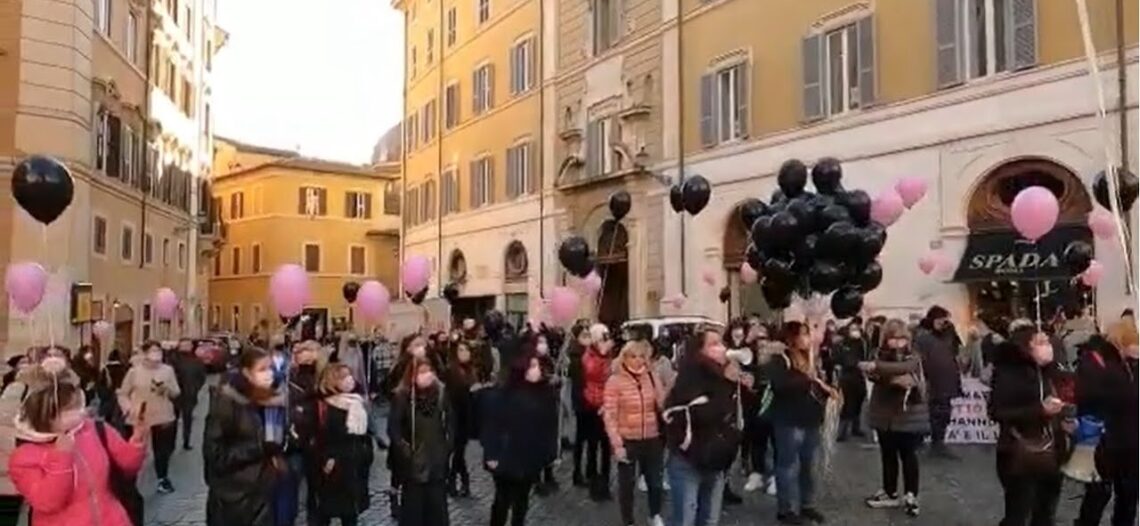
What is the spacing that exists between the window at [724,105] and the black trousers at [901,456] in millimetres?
14801

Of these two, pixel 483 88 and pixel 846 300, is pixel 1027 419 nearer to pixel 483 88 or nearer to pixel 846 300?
pixel 846 300

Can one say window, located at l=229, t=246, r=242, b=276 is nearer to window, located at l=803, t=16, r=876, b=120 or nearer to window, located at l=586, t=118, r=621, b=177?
window, located at l=586, t=118, r=621, b=177

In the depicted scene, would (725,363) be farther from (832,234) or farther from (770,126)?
(770,126)

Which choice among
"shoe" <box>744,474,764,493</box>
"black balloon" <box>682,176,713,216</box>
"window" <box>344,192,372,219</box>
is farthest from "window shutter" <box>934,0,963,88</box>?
"window" <box>344,192,372,219</box>

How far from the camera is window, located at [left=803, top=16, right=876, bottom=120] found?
69.3 feet

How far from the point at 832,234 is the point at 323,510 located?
633cm

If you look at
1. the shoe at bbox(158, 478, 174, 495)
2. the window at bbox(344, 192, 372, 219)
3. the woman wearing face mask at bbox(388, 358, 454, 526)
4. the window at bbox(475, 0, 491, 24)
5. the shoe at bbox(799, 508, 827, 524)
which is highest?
the window at bbox(475, 0, 491, 24)

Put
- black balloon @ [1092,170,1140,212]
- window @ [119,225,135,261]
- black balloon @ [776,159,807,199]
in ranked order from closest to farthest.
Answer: black balloon @ [776,159,807,199]
black balloon @ [1092,170,1140,212]
window @ [119,225,135,261]

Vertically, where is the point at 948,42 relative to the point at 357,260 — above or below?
above

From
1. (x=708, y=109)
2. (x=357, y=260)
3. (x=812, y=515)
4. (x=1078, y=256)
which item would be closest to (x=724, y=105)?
(x=708, y=109)

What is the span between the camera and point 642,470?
943 centimetres

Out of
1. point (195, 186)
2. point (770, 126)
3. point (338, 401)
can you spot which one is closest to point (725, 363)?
point (338, 401)

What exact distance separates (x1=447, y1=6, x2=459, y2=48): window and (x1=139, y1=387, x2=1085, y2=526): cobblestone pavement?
29.9 meters

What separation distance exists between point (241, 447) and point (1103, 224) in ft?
37.4
